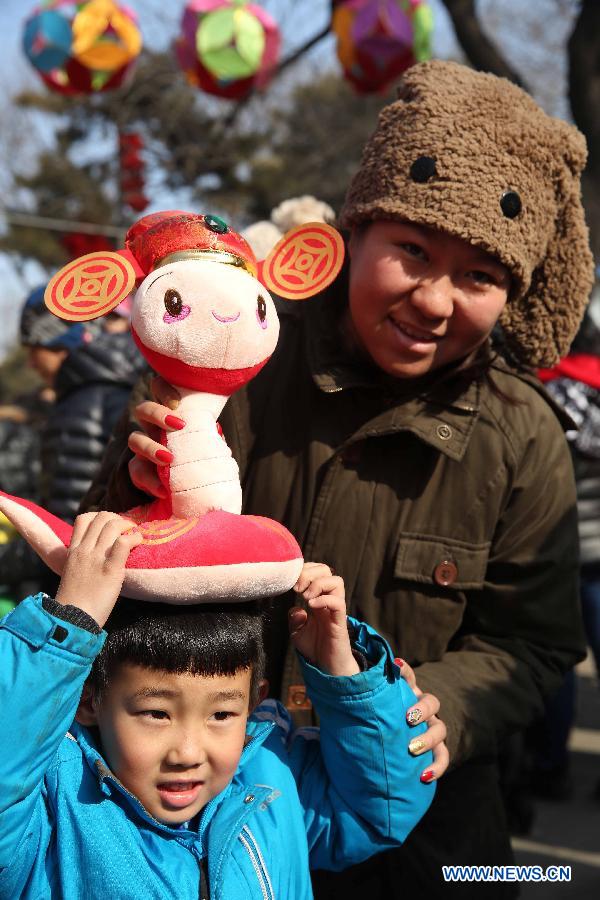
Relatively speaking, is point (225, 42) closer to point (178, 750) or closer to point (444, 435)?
point (444, 435)

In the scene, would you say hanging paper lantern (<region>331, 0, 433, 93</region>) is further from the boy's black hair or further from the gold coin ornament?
the boy's black hair

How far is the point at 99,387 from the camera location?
154 inches

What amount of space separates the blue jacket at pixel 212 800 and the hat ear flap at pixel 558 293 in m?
0.79

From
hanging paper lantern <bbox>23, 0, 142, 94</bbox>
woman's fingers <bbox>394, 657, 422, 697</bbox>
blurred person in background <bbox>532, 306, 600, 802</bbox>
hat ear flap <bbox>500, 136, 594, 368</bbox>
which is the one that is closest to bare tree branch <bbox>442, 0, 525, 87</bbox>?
hanging paper lantern <bbox>23, 0, 142, 94</bbox>

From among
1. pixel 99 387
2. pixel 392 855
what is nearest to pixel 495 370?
pixel 392 855

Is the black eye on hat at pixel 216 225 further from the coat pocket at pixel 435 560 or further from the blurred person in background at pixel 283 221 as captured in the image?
the blurred person in background at pixel 283 221

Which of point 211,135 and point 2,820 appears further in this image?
point 211,135

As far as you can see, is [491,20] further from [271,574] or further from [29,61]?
[271,574]

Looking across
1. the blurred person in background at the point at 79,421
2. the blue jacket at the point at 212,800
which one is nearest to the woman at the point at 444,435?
the blue jacket at the point at 212,800

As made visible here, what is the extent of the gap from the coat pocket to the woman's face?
32 cm

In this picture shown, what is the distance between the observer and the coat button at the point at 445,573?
199 cm

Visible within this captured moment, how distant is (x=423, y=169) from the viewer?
1.92 m

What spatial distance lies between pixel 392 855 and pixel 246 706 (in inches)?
21.7

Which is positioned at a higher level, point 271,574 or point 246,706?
point 271,574
